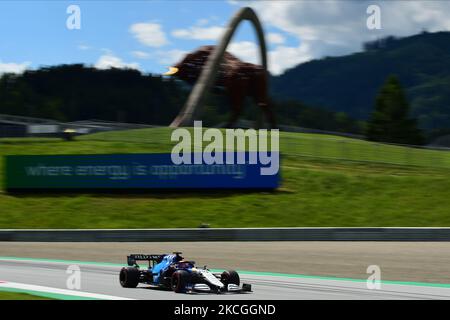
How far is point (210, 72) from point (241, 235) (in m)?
32.3

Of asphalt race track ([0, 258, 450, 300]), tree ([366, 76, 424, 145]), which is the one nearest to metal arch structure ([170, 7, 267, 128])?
tree ([366, 76, 424, 145])

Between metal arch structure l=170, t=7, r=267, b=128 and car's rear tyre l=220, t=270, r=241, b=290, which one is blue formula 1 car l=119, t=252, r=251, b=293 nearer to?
car's rear tyre l=220, t=270, r=241, b=290

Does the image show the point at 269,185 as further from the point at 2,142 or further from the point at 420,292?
the point at 2,142

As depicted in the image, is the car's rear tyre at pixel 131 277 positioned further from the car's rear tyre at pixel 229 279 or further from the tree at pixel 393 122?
the tree at pixel 393 122

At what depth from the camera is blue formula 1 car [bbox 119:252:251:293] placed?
10.4 meters

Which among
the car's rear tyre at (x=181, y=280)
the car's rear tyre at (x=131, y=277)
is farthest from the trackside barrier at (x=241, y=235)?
the car's rear tyre at (x=181, y=280)

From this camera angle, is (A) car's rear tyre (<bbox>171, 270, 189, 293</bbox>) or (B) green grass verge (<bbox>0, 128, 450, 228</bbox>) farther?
(B) green grass verge (<bbox>0, 128, 450, 228</bbox>)

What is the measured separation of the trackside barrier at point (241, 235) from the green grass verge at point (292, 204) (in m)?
3.47

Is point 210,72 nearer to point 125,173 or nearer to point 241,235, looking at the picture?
point 125,173

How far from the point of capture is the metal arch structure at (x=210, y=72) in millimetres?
53000

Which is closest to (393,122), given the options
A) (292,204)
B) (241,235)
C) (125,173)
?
(292,204)

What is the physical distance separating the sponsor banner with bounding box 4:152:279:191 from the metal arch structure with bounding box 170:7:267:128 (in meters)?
18.4

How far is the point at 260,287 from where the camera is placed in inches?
463

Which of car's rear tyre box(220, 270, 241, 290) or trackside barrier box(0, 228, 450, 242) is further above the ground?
car's rear tyre box(220, 270, 241, 290)
